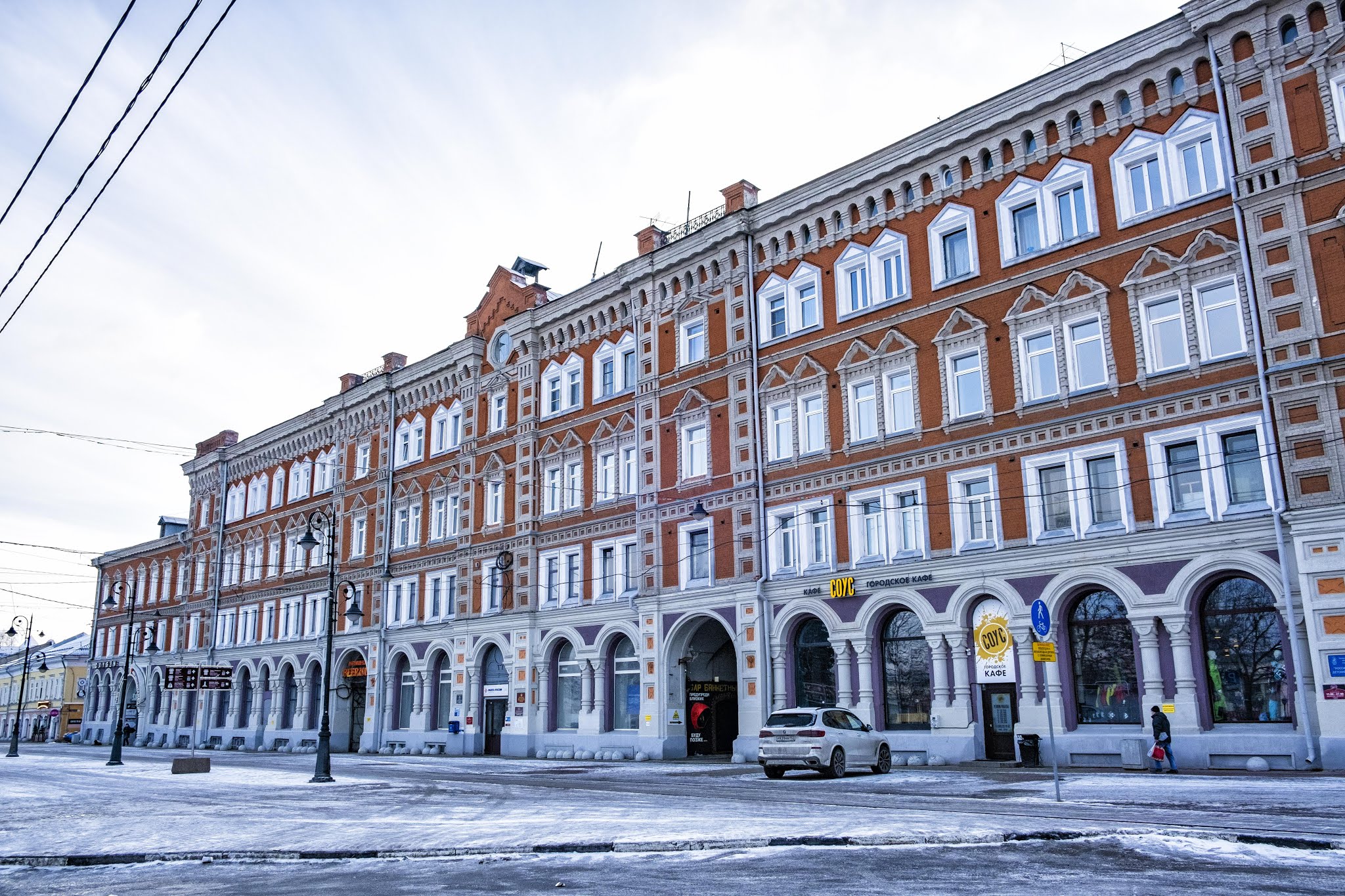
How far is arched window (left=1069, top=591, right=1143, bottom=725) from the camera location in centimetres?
2686

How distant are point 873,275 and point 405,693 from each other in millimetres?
29939

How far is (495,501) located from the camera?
47.5 m

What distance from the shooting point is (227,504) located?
69.0 m

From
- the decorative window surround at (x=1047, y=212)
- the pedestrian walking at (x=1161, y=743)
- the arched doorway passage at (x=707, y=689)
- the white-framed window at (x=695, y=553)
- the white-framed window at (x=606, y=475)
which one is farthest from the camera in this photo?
the white-framed window at (x=606, y=475)

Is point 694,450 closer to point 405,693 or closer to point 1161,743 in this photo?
point 1161,743

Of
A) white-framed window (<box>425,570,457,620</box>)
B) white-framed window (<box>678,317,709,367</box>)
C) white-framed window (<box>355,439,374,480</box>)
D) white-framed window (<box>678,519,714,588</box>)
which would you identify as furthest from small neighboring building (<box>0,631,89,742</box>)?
white-framed window (<box>678,317,709,367</box>)

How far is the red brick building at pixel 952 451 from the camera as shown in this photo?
82.7ft

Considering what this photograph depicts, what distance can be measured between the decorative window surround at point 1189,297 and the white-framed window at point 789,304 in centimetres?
1036

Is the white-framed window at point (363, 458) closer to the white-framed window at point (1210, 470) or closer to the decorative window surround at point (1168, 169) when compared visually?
the decorative window surround at point (1168, 169)

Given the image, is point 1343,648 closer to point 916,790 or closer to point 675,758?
point 916,790

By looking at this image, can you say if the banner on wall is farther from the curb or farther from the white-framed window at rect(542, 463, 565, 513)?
the white-framed window at rect(542, 463, 565, 513)

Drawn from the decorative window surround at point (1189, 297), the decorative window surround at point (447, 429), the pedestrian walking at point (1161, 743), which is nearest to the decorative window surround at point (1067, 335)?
the decorative window surround at point (1189, 297)

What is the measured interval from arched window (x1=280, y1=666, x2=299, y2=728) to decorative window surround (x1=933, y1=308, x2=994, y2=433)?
41.2 m

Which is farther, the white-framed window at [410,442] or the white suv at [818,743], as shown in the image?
the white-framed window at [410,442]
